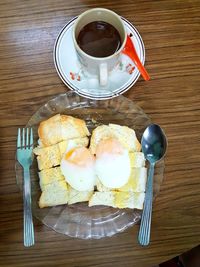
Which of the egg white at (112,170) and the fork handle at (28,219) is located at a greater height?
the egg white at (112,170)

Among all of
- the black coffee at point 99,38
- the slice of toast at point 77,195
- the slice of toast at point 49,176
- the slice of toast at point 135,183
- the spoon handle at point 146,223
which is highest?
the black coffee at point 99,38

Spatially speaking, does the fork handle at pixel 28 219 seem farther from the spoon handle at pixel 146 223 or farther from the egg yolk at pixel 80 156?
the spoon handle at pixel 146 223

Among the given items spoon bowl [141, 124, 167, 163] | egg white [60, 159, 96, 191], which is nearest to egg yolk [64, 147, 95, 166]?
egg white [60, 159, 96, 191]

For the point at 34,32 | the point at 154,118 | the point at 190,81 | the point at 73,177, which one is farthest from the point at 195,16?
the point at 73,177

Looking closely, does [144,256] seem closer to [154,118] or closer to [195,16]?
[154,118]

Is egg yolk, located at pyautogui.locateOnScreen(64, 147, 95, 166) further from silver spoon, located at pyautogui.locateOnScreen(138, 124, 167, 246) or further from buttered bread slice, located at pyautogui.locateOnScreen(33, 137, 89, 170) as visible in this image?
silver spoon, located at pyautogui.locateOnScreen(138, 124, 167, 246)

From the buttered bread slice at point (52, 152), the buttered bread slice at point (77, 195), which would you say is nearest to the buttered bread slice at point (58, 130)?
the buttered bread slice at point (52, 152)
